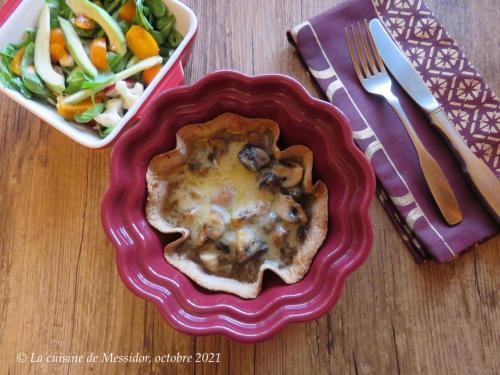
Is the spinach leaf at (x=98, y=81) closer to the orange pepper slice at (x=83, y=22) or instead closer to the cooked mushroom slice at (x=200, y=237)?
the orange pepper slice at (x=83, y=22)

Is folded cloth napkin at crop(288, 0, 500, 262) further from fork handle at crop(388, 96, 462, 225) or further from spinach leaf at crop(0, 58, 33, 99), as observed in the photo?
spinach leaf at crop(0, 58, 33, 99)

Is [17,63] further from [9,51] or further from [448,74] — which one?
[448,74]

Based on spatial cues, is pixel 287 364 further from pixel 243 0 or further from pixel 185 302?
pixel 243 0

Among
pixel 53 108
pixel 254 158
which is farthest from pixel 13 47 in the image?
pixel 254 158

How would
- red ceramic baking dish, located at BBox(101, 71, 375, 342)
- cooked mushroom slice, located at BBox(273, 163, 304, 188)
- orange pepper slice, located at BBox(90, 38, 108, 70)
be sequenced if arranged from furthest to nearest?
orange pepper slice, located at BBox(90, 38, 108, 70)
cooked mushroom slice, located at BBox(273, 163, 304, 188)
red ceramic baking dish, located at BBox(101, 71, 375, 342)

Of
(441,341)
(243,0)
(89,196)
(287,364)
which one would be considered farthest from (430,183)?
(89,196)

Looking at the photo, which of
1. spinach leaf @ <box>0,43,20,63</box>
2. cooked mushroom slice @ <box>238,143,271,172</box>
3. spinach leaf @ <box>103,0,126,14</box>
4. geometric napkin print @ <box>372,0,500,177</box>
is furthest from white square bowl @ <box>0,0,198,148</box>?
geometric napkin print @ <box>372,0,500,177</box>
